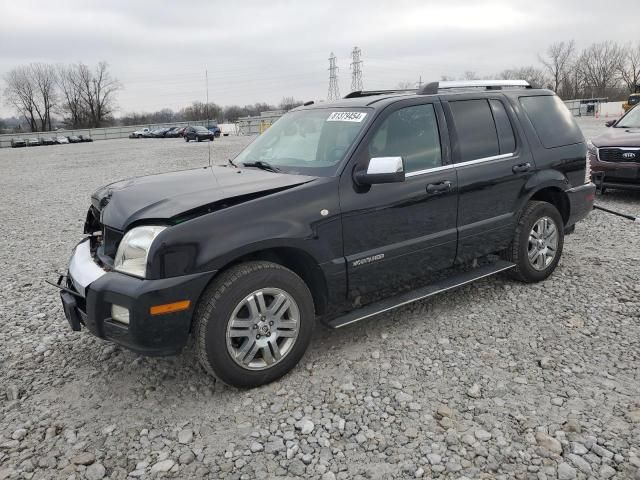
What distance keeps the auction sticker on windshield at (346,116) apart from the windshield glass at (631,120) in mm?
7886

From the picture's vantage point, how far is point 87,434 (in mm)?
2949

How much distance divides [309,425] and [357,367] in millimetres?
716

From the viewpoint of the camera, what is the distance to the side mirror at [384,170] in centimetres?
345

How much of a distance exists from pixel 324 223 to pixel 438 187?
111 cm

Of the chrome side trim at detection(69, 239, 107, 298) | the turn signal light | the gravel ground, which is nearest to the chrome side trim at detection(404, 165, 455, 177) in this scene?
the gravel ground

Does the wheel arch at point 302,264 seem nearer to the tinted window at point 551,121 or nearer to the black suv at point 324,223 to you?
the black suv at point 324,223

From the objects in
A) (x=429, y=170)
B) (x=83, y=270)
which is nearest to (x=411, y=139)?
(x=429, y=170)

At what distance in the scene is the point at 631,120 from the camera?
9828 millimetres

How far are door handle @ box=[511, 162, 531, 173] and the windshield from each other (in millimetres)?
1568

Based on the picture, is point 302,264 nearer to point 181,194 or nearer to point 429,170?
point 181,194

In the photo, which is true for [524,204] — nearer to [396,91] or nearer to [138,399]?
A: [396,91]

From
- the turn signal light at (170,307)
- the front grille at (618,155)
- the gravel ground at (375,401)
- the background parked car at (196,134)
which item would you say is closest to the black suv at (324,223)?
the turn signal light at (170,307)

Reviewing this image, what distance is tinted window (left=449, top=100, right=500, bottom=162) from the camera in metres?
4.30

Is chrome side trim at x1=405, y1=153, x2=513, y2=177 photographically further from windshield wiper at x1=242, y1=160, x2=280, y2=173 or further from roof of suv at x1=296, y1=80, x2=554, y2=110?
windshield wiper at x1=242, y1=160, x2=280, y2=173
